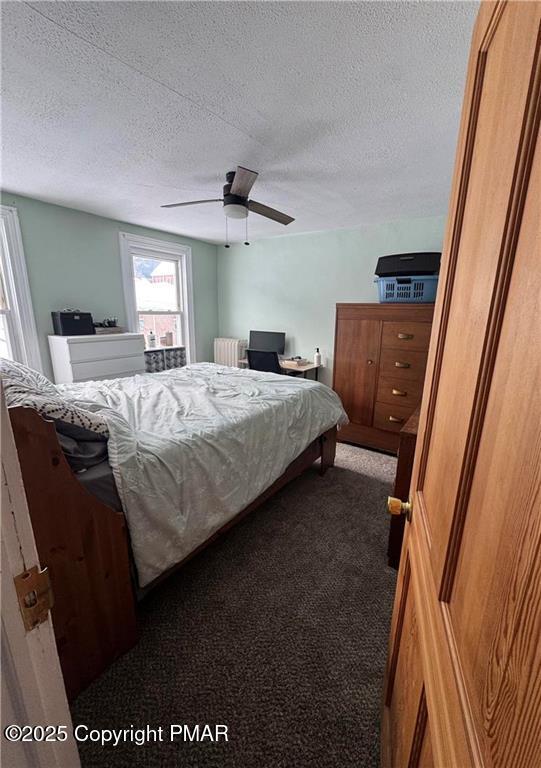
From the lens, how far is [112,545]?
4.02 feet

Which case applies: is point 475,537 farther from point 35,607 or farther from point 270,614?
point 270,614

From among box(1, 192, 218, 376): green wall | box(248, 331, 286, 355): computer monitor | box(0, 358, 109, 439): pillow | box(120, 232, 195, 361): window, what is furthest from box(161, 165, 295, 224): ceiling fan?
box(248, 331, 286, 355): computer monitor

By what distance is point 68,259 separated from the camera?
128 inches

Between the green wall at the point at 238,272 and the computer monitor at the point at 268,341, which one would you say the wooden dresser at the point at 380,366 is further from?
the computer monitor at the point at 268,341

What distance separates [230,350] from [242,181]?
2.92 metres

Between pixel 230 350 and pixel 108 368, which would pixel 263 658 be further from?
pixel 230 350

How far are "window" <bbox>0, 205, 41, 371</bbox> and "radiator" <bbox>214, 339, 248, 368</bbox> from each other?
2.37m

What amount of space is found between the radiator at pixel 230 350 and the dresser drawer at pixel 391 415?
2285 mm

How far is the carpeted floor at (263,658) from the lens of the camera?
1070 millimetres

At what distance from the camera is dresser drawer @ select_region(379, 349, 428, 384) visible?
2934mm

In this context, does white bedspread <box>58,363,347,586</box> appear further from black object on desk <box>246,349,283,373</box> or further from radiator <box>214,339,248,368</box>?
radiator <box>214,339,248,368</box>

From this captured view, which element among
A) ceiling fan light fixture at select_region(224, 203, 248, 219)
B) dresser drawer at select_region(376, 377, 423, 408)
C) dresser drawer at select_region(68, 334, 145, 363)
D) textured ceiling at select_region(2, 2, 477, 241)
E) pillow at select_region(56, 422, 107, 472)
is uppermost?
textured ceiling at select_region(2, 2, 477, 241)

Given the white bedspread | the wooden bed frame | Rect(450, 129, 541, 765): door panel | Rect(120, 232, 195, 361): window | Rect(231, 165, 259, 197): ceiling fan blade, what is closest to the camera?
Rect(450, 129, 541, 765): door panel

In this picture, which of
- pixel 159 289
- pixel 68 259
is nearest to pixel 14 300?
pixel 68 259
